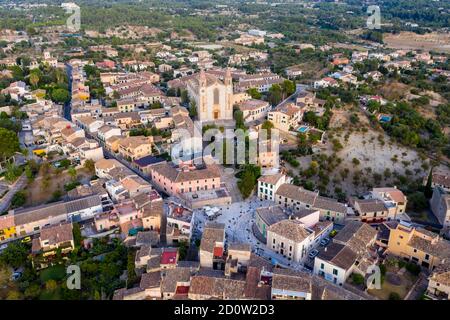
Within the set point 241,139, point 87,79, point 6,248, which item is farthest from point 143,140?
point 87,79

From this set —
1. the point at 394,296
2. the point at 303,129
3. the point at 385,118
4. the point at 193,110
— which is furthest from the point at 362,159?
the point at 394,296

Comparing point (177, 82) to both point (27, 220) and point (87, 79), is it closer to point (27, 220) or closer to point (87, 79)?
point (87, 79)

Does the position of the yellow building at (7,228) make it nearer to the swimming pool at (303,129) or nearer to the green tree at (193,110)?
the green tree at (193,110)

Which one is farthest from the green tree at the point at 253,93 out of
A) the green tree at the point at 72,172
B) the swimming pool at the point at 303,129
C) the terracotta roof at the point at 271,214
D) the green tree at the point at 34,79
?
the green tree at the point at 34,79

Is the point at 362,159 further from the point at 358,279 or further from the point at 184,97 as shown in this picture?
the point at 184,97

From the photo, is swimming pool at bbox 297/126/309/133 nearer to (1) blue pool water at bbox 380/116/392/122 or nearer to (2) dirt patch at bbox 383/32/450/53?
(1) blue pool water at bbox 380/116/392/122

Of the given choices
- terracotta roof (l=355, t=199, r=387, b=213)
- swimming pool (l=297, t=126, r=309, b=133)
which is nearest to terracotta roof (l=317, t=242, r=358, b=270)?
terracotta roof (l=355, t=199, r=387, b=213)
